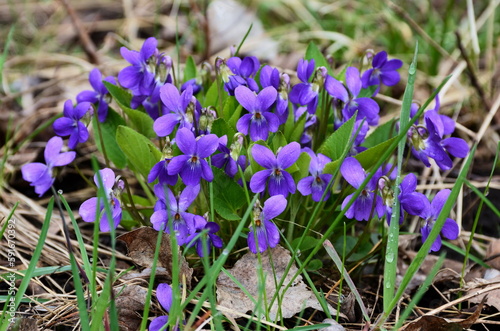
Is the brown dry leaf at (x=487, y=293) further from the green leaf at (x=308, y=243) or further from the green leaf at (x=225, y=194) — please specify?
the green leaf at (x=225, y=194)

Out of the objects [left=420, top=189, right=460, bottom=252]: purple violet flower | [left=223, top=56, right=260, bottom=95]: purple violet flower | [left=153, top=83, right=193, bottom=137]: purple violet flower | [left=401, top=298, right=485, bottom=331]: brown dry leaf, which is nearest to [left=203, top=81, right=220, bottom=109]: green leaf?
[left=223, top=56, right=260, bottom=95]: purple violet flower

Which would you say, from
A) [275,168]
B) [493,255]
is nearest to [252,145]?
[275,168]

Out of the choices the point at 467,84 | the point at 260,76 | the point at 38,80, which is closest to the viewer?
the point at 260,76

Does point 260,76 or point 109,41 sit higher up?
point 260,76

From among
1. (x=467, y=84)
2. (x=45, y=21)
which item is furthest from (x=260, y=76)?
(x=45, y=21)

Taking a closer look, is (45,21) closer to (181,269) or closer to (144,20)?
(144,20)

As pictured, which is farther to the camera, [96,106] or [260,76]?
[96,106]

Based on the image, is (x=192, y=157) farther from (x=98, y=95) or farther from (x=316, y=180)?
(x=98, y=95)
